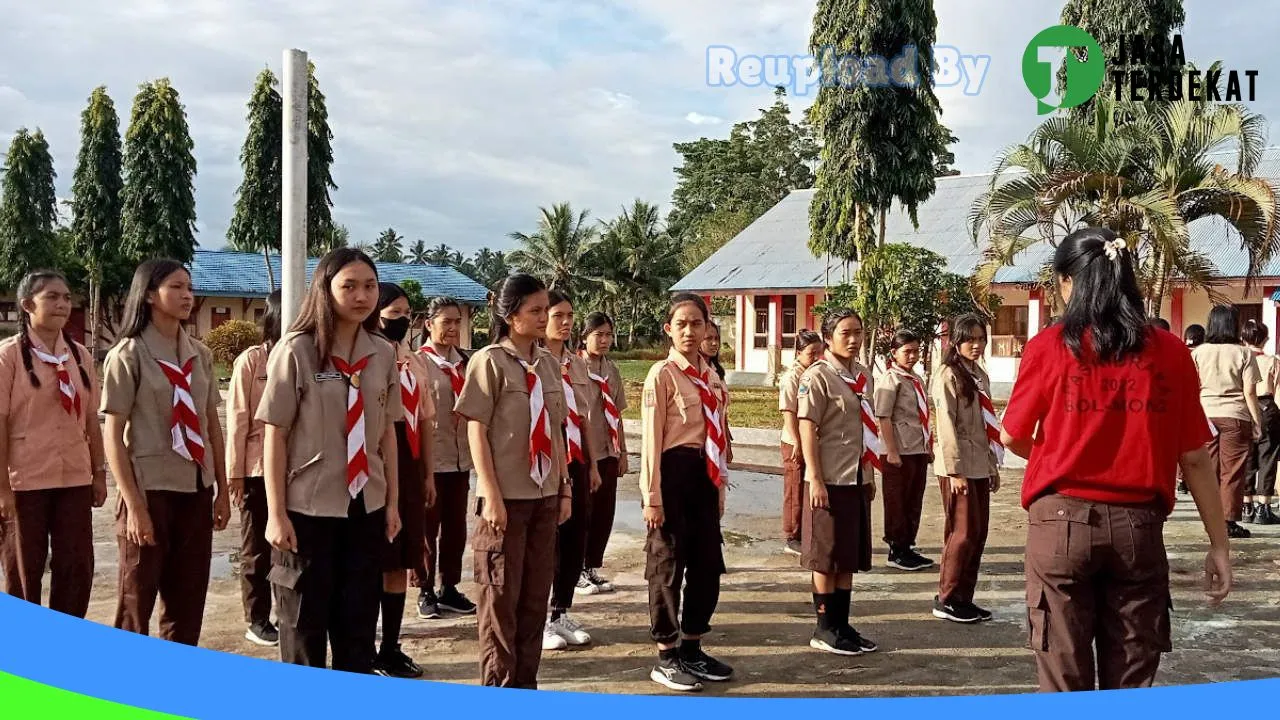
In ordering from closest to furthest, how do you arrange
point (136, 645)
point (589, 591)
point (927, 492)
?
point (136, 645) → point (589, 591) → point (927, 492)

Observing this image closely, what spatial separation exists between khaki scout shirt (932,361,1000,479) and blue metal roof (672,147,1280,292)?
14173 mm

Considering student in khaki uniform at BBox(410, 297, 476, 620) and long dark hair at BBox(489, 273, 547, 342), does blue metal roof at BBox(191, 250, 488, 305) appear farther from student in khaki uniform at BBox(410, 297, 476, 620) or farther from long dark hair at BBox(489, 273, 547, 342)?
long dark hair at BBox(489, 273, 547, 342)

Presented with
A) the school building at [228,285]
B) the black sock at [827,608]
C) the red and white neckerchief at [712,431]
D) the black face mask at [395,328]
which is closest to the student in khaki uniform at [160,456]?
the black face mask at [395,328]

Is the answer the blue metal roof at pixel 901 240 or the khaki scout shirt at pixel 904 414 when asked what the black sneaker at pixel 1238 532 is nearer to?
the khaki scout shirt at pixel 904 414

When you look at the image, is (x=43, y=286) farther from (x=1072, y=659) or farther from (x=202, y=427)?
(x=1072, y=659)

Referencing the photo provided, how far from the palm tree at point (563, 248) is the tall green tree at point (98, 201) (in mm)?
14592

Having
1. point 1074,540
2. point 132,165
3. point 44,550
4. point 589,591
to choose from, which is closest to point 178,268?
point 44,550

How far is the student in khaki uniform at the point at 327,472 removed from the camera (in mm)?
3342

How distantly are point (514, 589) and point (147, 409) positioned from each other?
1.46 m

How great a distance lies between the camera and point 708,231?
33.2m

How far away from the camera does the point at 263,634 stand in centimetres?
474

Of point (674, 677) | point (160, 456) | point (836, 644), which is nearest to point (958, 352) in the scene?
point (836, 644)

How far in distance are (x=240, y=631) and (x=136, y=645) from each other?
1.20 m

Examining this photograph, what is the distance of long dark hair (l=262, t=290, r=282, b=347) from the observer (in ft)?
15.8
